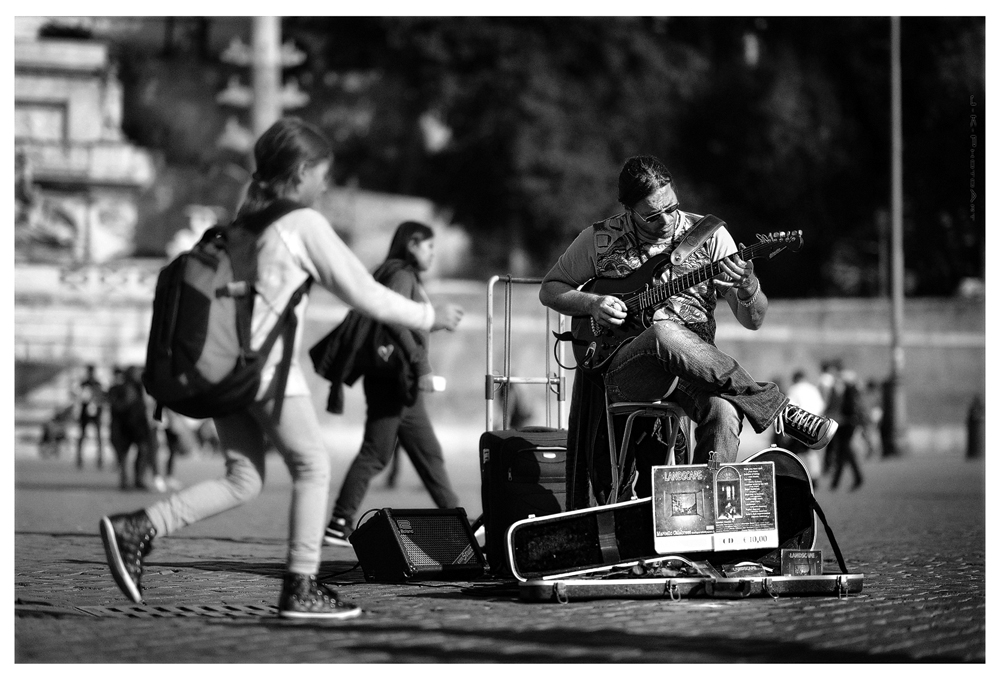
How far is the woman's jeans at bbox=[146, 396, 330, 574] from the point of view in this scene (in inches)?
214

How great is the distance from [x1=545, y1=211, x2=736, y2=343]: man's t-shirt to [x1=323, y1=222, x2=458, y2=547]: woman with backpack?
6.35 ft

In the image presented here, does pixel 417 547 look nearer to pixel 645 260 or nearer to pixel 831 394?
pixel 645 260

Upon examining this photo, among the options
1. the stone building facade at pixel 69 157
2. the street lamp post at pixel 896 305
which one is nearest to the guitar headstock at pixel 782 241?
the street lamp post at pixel 896 305

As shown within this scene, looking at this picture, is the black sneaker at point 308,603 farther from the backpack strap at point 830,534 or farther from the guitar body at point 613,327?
the backpack strap at point 830,534

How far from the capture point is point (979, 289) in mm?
36531

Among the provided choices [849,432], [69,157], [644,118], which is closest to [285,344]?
[849,432]

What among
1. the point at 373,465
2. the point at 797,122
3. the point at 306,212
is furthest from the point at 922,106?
the point at 306,212

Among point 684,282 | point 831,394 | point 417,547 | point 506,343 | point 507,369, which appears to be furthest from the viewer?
point 831,394

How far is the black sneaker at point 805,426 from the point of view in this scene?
6.09 m

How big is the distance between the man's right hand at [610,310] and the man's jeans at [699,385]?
14 centimetres

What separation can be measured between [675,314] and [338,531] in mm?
3175

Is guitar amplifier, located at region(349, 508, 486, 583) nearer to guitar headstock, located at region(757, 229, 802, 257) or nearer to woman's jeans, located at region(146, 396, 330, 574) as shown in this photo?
woman's jeans, located at region(146, 396, 330, 574)

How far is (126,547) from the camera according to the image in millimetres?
5391

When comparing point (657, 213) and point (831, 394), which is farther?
point (831, 394)
